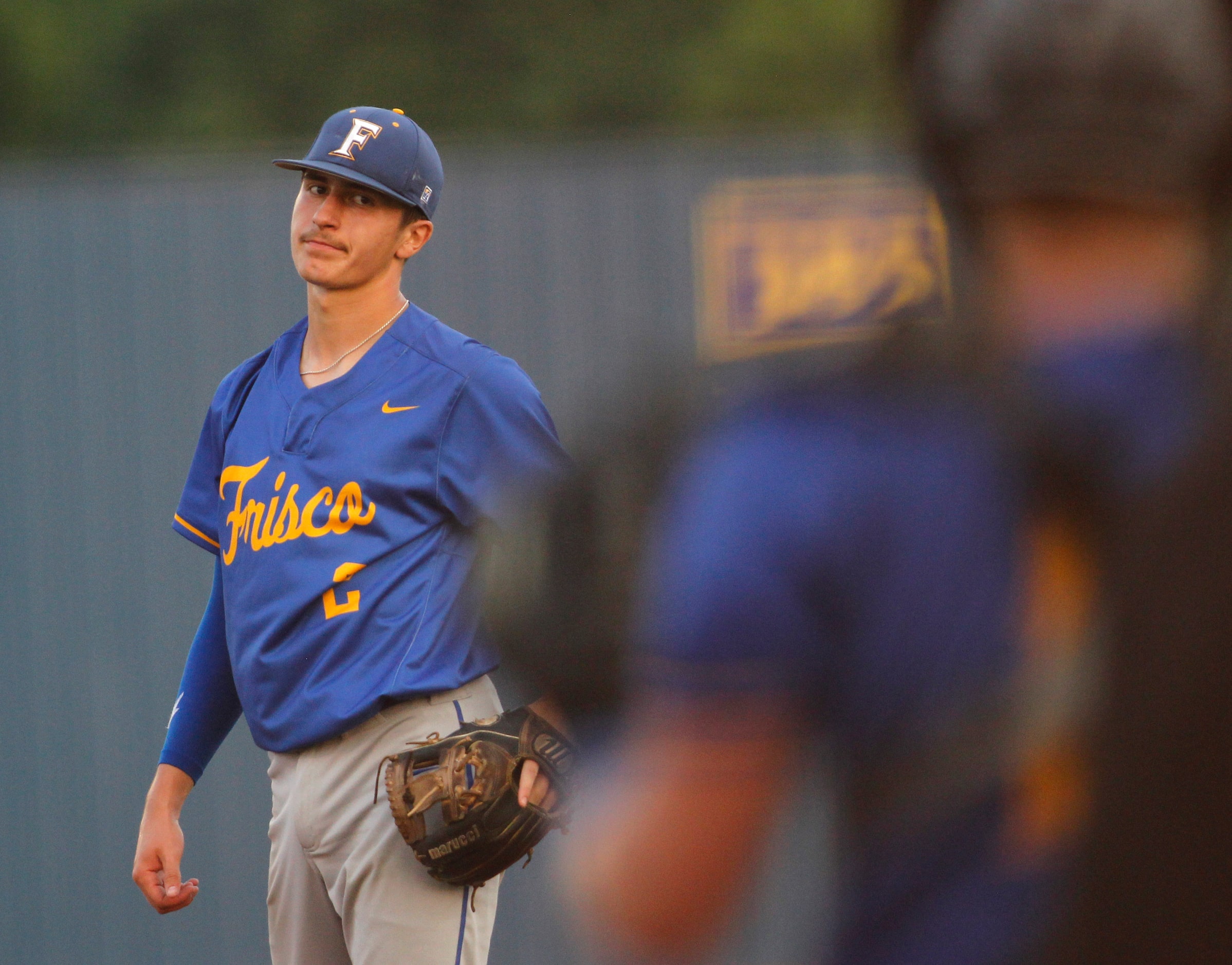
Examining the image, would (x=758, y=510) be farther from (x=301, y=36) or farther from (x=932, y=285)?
(x=301, y=36)

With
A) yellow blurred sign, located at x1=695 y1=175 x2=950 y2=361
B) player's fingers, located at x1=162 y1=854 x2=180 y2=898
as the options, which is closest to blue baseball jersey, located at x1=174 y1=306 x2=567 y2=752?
player's fingers, located at x1=162 y1=854 x2=180 y2=898

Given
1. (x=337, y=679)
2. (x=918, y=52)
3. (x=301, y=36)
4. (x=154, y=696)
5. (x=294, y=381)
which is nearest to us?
(x=918, y=52)

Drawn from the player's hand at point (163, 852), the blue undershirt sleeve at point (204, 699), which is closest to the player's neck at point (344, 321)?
the blue undershirt sleeve at point (204, 699)

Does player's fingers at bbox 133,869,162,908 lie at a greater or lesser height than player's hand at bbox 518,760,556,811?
lesser

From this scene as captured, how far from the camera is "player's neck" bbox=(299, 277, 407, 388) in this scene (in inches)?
117

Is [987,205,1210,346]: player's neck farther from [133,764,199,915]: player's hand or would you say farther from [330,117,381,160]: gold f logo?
[133,764,199,915]: player's hand

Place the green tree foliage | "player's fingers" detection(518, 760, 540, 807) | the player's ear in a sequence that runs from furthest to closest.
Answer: the green tree foliage → the player's ear → "player's fingers" detection(518, 760, 540, 807)

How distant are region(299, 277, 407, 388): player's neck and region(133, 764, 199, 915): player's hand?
0.90m

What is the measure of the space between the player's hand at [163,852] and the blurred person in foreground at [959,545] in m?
2.35

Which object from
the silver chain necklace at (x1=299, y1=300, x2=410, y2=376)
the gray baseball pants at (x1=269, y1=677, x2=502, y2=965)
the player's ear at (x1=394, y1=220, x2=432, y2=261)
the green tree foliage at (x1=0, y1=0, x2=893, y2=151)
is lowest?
the gray baseball pants at (x1=269, y1=677, x2=502, y2=965)

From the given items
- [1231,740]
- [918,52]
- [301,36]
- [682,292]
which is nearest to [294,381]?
[918,52]

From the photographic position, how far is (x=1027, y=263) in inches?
34.1

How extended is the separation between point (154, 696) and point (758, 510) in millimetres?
5523

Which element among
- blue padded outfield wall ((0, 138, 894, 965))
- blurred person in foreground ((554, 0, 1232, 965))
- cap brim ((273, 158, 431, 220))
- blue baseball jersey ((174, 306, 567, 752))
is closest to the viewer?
blurred person in foreground ((554, 0, 1232, 965))
